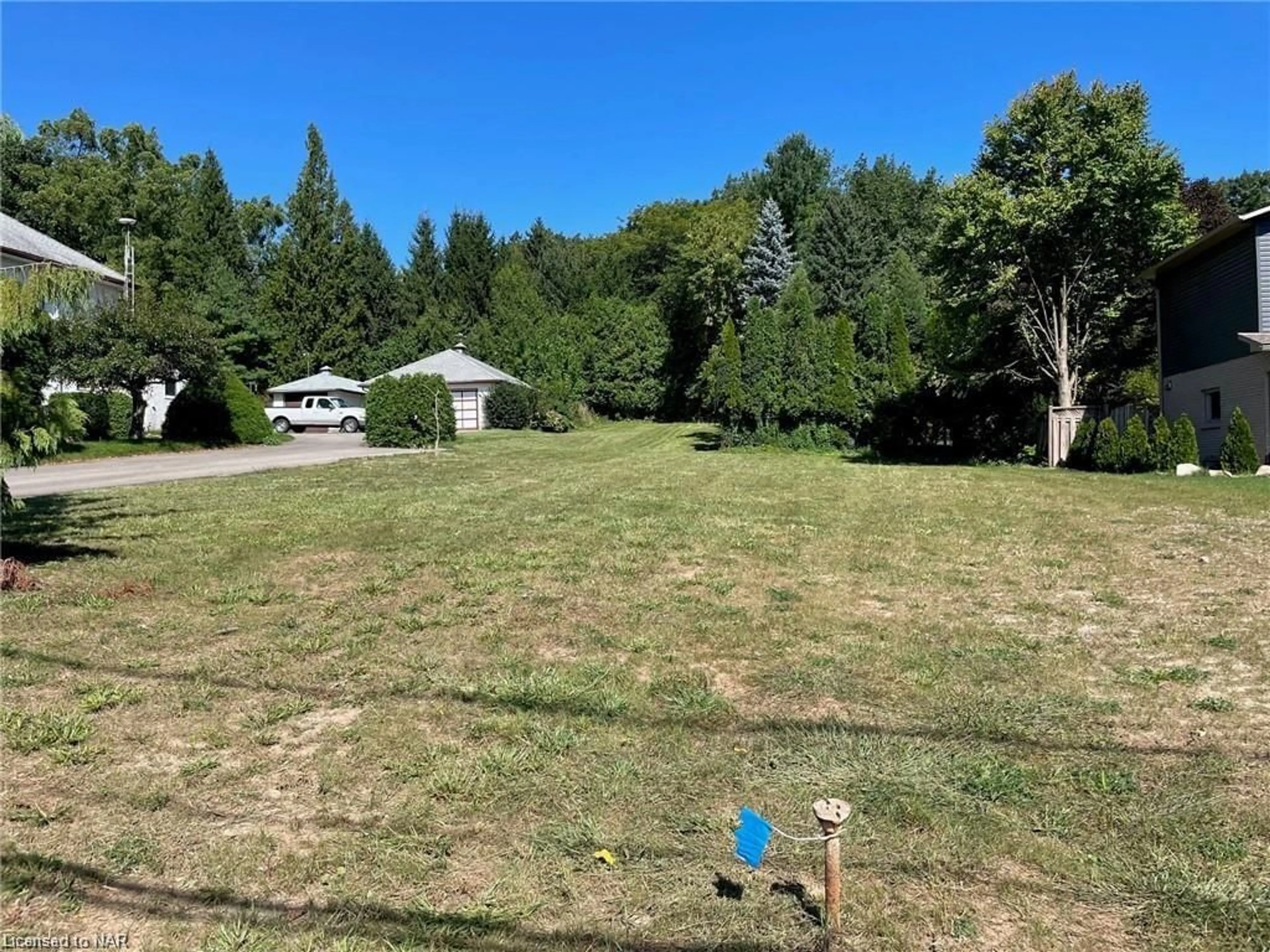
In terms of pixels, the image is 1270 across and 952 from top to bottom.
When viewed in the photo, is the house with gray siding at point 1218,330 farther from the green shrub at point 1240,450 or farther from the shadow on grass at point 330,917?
the shadow on grass at point 330,917

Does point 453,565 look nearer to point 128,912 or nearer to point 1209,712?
point 128,912

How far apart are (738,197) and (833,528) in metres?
A: 51.2

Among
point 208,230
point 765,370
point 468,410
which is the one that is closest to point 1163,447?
point 765,370

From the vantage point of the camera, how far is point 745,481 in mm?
13805

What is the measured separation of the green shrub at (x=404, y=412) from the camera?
24109 millimetres

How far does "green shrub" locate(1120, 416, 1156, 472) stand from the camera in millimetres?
16234

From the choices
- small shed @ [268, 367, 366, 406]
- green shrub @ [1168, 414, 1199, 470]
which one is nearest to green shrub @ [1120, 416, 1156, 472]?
green shrub @ [1168, 414, 1199, 470]

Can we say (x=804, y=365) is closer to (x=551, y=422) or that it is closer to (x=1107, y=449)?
(x=1107, y=449)

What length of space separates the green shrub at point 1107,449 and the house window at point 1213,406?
2.64m

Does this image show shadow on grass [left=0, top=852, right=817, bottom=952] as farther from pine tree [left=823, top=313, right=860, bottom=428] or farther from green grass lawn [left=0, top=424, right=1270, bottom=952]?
pine tree [left=823, top=313, right=860, bottom=428]

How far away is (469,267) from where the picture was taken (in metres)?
55.5

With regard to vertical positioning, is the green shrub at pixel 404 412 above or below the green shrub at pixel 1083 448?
above

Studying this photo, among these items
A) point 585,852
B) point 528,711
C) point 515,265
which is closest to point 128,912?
point 585,852

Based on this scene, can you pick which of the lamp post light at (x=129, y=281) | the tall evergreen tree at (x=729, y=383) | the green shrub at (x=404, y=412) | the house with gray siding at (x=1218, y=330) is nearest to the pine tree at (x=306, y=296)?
the lamp post light at (x=129, y=281)
